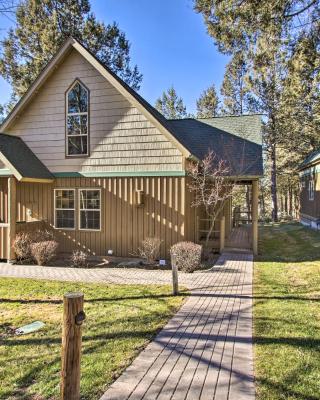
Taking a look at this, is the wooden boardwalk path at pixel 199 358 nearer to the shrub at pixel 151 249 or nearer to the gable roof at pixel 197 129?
the shrub at pixel 151 249

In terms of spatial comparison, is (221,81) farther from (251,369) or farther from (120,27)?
(251,369)

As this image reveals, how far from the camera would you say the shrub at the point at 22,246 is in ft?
35.4

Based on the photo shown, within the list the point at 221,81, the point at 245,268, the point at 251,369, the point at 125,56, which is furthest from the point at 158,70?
the point at 251,369

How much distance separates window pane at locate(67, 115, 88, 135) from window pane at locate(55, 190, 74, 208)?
2222 millimetres

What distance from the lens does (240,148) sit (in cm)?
1437

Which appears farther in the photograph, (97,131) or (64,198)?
(64,198)

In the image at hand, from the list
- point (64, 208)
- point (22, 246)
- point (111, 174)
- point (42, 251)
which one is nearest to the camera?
point (42, 251)

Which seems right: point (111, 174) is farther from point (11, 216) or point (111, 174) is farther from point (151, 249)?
point (11, 216)

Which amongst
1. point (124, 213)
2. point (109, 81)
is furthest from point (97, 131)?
point (124, 213)

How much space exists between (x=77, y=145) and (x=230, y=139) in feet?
23.4

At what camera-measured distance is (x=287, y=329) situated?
16.9 feet

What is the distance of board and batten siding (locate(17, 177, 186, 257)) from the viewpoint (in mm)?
10820

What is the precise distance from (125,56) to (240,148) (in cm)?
1402

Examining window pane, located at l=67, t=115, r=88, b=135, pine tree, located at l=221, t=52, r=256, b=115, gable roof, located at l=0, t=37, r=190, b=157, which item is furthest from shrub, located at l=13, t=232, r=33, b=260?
pine tree, located at l=221, t=52, r=256, b=115
